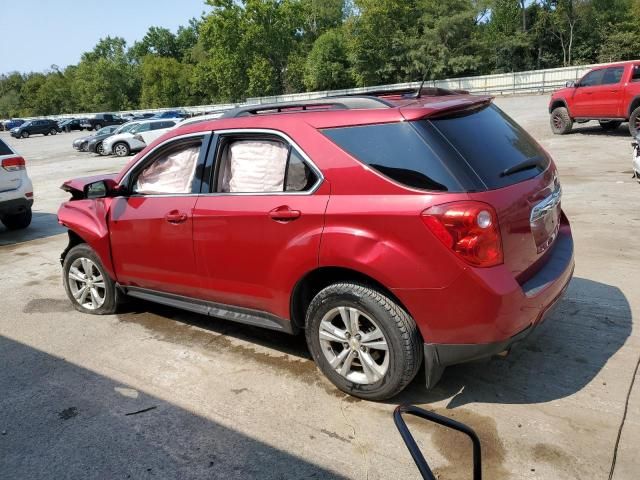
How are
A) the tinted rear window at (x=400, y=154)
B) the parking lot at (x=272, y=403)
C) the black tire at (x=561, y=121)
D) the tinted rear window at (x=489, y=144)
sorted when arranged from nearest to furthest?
1. the parking lot at (x=272, y=403)
2. the tinted rear window at (x=400, y=154)
3. the tinted rear window at (x=489, y=144)
4. the black tire at (x=561, y=121)

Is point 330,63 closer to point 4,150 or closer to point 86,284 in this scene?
point 4,150

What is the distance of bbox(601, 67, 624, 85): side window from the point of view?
14.1 meters

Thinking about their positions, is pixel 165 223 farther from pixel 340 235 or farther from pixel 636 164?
pixel 636 164

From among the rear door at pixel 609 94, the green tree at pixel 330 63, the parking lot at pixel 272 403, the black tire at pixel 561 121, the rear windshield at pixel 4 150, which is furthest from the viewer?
the green tree at pixel 330 63

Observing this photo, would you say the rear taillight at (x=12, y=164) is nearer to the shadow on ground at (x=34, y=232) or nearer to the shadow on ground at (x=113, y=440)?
the shadow on ground at (x=34, y=232)

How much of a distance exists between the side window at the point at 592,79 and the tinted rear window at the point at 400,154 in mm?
13854

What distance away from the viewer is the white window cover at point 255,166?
11.9 ft

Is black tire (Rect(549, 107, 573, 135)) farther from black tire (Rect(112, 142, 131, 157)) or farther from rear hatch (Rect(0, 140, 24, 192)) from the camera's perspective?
black tire (Rect(112, 142, 131, 157))

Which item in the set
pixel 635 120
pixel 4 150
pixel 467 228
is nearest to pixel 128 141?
pixel 4 150


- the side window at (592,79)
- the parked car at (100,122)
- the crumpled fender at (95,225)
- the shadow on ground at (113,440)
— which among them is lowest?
the shadow on ground at (113,440)

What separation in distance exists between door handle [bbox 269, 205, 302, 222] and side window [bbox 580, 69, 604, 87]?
1405cm

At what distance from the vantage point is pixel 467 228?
2.87 meters

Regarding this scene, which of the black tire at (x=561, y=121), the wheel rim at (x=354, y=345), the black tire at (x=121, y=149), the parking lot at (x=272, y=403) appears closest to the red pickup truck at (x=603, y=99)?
the black tire at (x=561, y=121)

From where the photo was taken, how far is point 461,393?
3.43 metres
